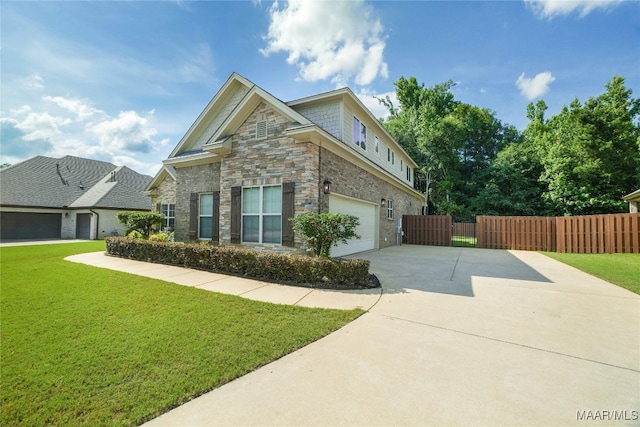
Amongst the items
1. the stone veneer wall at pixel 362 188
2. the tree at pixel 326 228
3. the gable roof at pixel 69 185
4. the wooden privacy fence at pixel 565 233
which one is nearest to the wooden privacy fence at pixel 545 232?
the wooden privacy fence at pixel 565 233

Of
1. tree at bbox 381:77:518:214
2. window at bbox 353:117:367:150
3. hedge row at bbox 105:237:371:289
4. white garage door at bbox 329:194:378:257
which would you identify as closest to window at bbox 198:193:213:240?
hedge row at bbox 105:237:371:289

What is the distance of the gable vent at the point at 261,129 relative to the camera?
8812 millimetres

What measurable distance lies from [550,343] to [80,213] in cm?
2798

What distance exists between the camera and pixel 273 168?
8.55m

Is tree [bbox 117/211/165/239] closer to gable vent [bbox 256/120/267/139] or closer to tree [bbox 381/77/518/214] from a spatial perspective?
gable vent [bbox 256/120/267/139]

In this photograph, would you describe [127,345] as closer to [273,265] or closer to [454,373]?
[273,265]

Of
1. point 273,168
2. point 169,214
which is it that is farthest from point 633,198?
point 169,214

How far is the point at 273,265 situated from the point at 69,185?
25606mm

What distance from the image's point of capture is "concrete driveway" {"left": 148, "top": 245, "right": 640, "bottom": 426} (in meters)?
2.12

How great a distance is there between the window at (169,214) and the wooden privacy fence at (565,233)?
692 inches

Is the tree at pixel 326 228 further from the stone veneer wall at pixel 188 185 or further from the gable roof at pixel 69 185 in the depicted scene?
the gable roof at pixel 69 185

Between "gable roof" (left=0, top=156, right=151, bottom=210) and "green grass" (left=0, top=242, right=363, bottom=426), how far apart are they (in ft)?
61.8

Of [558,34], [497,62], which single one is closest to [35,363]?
[558,34]

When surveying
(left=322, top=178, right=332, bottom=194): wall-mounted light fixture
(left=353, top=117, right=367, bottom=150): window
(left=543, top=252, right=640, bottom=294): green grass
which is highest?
(left=353, top=117, right=367, bottom=150): window
